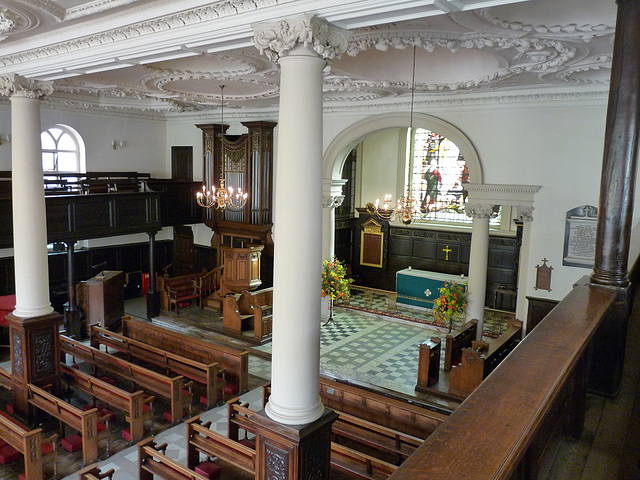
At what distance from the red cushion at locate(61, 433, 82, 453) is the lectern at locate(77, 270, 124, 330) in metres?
5.35

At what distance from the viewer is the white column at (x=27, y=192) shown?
7758 mm

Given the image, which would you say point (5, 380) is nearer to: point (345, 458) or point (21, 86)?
point (21, 86)

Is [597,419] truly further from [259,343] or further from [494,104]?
[259,343]

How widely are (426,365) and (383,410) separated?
256 cm

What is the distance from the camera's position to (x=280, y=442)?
15.2 feet

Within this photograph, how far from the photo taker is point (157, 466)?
6.46 m

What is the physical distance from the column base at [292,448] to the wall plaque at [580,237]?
25.6ft

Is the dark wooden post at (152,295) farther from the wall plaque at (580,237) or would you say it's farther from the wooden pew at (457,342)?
the wall plaque at (580,237)

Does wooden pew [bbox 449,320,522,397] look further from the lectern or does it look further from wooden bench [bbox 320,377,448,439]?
the lectern

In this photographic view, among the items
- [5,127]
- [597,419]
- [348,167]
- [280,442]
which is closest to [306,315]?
[280,442]

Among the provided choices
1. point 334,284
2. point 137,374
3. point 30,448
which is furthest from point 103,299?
point 30,448

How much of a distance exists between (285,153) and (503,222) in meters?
13.7

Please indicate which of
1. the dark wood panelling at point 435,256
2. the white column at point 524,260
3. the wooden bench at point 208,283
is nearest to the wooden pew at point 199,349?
the wooden bench at point 208,283

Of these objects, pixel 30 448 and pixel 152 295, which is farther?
pixel 152 295
